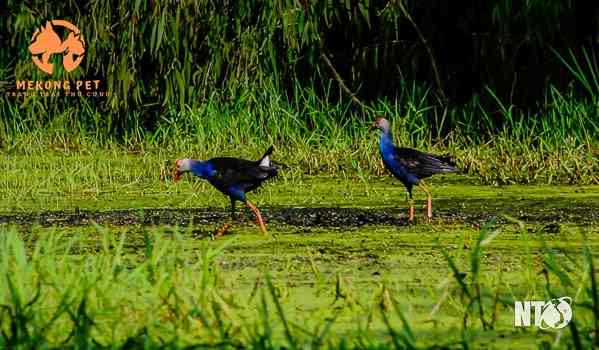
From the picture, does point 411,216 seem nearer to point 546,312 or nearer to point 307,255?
point 307,255

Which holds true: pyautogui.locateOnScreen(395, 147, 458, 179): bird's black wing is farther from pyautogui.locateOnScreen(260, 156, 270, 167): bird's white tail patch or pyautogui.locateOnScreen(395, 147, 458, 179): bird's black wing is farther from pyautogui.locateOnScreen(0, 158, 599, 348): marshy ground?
pyautogui.locateOnScreen(260, 156, 270, 167): bird's white tail patch

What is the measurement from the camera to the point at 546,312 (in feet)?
11.5

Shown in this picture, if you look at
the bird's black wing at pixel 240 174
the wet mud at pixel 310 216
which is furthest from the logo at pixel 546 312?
the bird's black wing at pixel 240 174

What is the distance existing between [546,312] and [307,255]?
1.40 m

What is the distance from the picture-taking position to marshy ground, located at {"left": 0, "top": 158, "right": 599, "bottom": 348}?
3.37 meters

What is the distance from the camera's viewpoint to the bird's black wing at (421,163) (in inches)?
255

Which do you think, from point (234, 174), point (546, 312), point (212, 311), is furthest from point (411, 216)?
point (212, 311)

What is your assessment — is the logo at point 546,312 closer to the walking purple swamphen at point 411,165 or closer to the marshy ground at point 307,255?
the marshy ground at point 307,255

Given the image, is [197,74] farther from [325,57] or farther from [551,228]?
[551,228]

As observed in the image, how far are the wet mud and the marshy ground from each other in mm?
10

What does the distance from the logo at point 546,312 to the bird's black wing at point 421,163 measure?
293cm

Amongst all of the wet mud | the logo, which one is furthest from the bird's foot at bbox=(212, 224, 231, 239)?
the logo

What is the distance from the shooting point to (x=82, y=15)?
369 inches

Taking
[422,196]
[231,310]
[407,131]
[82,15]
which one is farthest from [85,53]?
[231,310]
